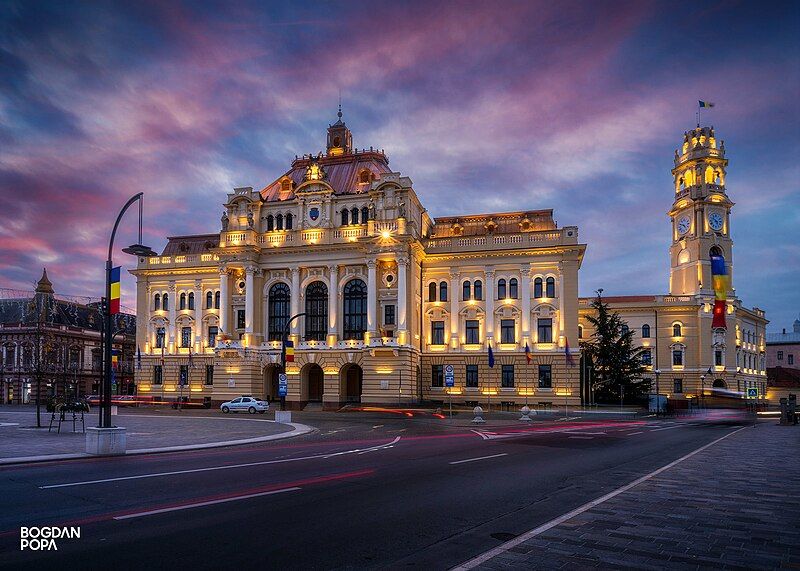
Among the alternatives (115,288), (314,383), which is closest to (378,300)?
(314,383)

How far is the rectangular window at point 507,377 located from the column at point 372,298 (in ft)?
44.6

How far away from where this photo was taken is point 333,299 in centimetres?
6375

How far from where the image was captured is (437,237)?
220 ft

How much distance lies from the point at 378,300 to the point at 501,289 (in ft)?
41.4

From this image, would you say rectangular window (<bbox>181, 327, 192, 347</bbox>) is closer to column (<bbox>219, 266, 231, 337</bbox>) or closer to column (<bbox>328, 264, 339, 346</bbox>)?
column (<bbox>219, 266, 231, 337</bbox>)

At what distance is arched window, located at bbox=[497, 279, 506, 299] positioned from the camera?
64144mm

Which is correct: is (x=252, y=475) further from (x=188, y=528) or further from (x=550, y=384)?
(x=550, y=384)

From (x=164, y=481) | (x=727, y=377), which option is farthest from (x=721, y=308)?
(x=727, y=377)

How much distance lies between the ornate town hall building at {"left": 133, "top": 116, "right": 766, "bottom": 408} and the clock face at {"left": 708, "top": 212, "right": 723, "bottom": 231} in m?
32.4

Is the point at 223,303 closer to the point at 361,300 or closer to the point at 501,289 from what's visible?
the point at 361,300

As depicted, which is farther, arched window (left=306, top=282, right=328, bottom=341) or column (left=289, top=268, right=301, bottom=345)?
arched window (left=306, top=282, right=328, bottom=341)

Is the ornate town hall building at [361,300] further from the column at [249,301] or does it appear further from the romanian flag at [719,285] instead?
the romanian flag at [719,285]

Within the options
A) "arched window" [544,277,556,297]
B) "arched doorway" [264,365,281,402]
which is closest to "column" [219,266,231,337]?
"arched doorway" [264,365,281,402]

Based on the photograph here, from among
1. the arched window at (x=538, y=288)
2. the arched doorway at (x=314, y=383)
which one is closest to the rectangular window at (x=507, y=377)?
the arched window at (x=538, y=288)
